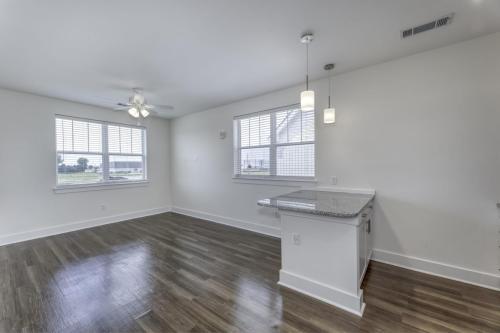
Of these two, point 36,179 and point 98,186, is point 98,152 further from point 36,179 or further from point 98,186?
point 36,179

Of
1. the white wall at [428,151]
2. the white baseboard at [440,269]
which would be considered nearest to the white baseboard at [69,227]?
the white wall at [428,151]

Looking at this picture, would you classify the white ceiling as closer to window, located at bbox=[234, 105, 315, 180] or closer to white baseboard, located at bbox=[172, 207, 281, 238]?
window, located at bbox=[234, 105, 315, 180]

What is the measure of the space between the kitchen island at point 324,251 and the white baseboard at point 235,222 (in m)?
1.61

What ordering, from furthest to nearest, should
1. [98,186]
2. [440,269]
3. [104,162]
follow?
1. [104,162]
2. [98,186]
3. [440,269]

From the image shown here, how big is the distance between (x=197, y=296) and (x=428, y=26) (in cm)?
357

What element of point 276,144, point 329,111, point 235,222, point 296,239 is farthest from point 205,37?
Result: point 235,222

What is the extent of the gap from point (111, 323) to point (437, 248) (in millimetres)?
3538

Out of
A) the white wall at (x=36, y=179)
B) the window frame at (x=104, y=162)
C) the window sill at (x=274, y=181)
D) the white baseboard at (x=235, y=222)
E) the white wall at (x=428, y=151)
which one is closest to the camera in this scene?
the white wall at (x=428, y=151)

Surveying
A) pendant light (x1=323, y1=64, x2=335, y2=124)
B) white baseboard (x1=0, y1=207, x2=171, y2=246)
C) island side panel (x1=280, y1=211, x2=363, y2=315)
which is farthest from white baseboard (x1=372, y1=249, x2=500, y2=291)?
white baseboard (x1=0, y1=207, x2=171, y2=246)

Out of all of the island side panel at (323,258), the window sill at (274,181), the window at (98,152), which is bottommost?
the island side panel at (323,258)

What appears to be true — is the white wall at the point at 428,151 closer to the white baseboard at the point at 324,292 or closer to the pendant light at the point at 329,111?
the pendant light at the point at 329,111

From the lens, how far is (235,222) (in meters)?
4.64

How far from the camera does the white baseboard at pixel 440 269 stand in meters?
2.37

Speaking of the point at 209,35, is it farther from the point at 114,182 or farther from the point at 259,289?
the point at 114,182
